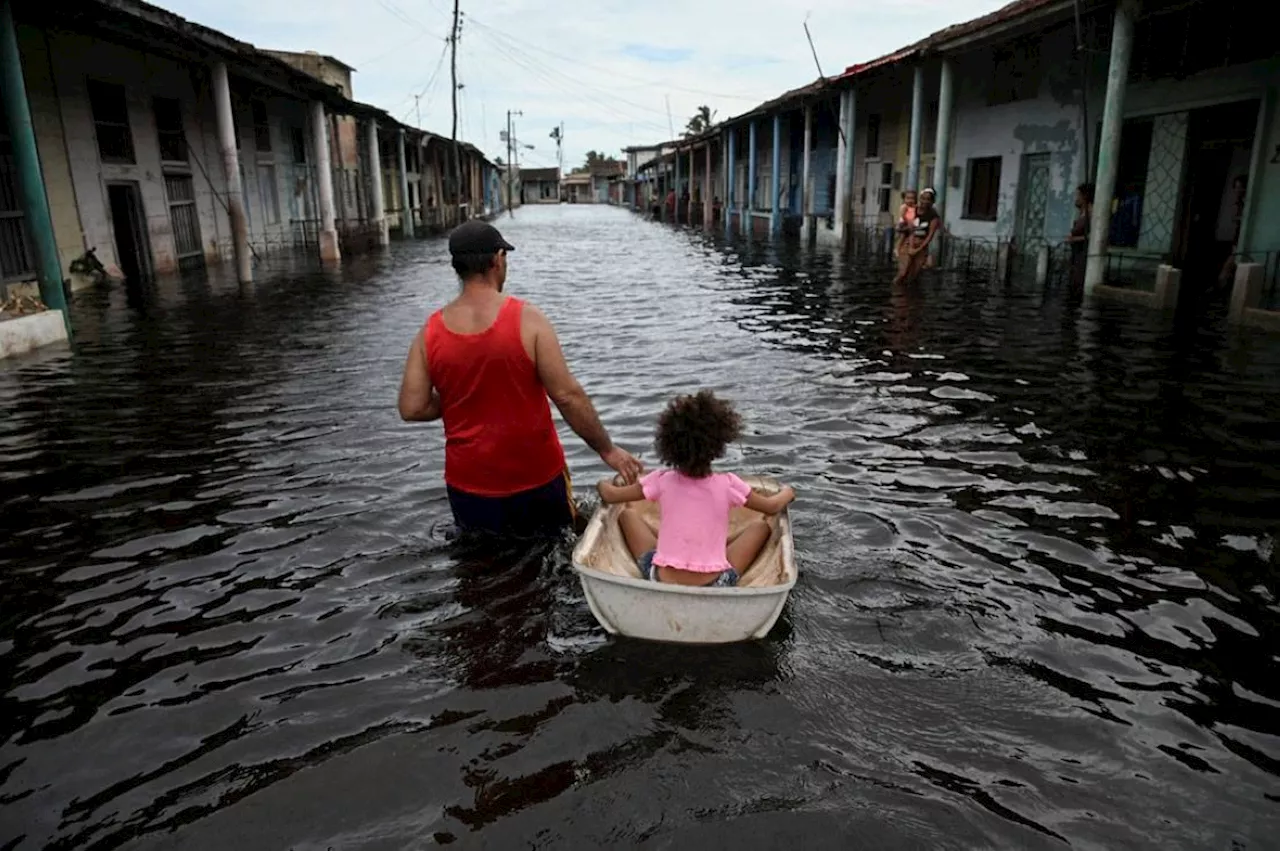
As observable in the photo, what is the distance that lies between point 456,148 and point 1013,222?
110ft

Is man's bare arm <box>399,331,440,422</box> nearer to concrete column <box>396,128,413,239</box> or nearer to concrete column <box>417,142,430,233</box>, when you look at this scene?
concrete column <box>396,128,413,239</box>

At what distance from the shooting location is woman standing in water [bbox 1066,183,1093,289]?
13.8 m

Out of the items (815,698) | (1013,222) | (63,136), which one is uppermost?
(63,136)

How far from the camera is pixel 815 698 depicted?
11.5ft

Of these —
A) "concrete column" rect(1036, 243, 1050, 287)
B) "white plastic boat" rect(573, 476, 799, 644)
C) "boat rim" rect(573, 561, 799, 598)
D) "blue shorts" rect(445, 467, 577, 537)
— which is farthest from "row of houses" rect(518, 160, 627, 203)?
"boat rim" rect(573, 561, 799, 598)

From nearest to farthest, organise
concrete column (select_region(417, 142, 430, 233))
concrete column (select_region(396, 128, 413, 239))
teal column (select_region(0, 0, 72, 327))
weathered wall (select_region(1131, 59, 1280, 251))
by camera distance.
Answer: teal column (select_region(0, 0, 72, 327)) → weathered wall (select_region(1131, 59, 1280, 251)) → concrete column (select_region(396, 128, 413, 239)) → concrete column (select_region(417, 142, 430, 233))

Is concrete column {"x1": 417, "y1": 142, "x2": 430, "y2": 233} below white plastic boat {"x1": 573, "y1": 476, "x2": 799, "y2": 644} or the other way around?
the other way around

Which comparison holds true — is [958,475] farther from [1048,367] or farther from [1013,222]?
[1013,222]

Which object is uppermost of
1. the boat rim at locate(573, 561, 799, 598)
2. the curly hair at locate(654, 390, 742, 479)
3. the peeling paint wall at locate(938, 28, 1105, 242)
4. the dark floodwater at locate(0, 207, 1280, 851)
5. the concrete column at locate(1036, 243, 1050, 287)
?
the peeling paint wall at locate(938, 28, 1105, 242)

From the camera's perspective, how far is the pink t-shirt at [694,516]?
391 centimetres

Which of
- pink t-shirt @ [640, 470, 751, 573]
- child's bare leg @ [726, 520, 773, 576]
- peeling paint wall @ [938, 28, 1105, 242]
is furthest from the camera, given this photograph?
peeling paint wall @ [938, 28, 1105, 242]

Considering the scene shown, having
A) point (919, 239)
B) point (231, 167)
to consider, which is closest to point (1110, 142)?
point (919, 239)

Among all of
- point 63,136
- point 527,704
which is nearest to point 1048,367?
point 527,704

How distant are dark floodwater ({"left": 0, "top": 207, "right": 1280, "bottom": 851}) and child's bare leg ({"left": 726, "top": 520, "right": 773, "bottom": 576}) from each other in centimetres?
32
